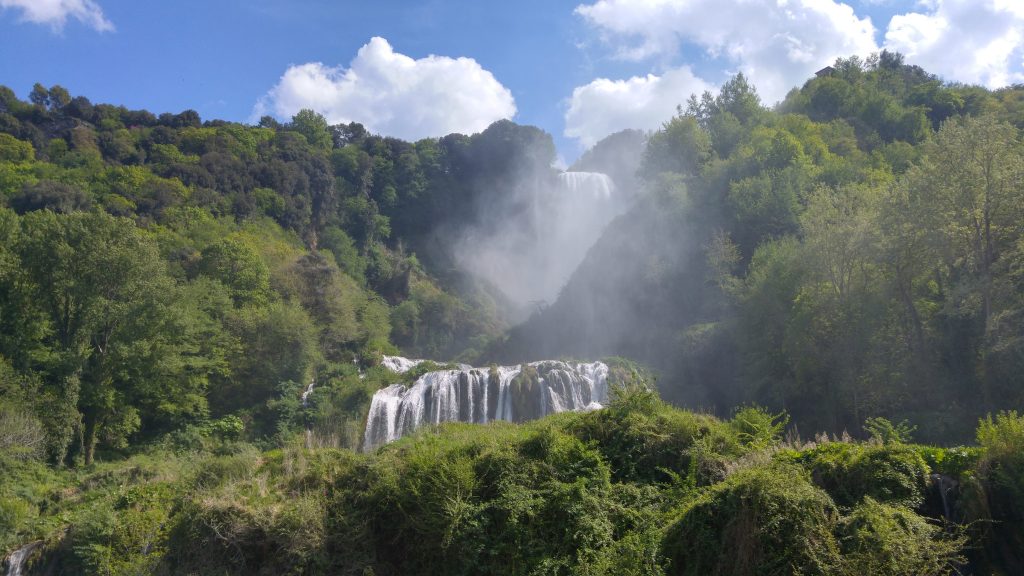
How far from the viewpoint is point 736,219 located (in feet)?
133

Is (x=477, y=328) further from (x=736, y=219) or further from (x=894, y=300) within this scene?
(x=894, y=300)

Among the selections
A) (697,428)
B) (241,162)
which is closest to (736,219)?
(697,428)

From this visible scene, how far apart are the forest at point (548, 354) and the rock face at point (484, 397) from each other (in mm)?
1396

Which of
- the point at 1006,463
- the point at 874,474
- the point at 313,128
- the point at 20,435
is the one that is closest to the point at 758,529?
the point at 874,474

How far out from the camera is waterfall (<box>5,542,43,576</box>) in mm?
15570

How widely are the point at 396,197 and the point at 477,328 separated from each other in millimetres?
21959

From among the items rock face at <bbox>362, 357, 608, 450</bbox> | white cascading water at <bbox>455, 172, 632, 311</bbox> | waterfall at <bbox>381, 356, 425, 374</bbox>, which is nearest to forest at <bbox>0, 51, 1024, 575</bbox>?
waterfall at <bbox>381, 356, 425, 374</bbox>

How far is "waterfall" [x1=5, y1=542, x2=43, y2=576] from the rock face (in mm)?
13036

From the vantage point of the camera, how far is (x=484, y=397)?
2931 cm

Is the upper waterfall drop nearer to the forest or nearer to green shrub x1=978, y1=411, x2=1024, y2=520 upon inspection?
the forest

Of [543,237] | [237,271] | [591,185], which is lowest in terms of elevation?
[237,271]

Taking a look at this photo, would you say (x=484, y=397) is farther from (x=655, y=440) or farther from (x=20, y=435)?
(x=655, y=440)

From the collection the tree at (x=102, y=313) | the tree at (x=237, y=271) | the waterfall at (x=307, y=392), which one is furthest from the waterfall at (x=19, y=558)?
the tree at (x=237, y=271)

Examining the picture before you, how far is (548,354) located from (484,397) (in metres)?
15.7
